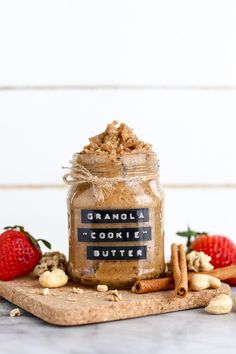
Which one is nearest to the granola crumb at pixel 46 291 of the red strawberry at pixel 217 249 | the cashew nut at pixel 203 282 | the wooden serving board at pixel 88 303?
the wooden serving board at pixel 88 303

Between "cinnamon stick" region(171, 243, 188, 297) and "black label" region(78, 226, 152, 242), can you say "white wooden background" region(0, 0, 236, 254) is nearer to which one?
"cinnamon stick" region(171, 243, 188, 297)

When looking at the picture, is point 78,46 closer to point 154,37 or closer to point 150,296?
point 154,37

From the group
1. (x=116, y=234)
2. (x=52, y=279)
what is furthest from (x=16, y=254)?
(x=116, y=234)

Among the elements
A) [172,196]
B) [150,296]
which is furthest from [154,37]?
[150,296]

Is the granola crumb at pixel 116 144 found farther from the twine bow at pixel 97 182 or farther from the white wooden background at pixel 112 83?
the white wooden background at pixel 112 83

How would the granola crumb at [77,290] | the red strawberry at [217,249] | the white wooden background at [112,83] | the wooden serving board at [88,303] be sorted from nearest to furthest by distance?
the wooden serving board at [88,303] → the granola crumb at [77,290] → the red strawberry at [217,249] → the white wooden background at [112,83]

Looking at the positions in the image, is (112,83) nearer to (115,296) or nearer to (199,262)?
(199,262)
